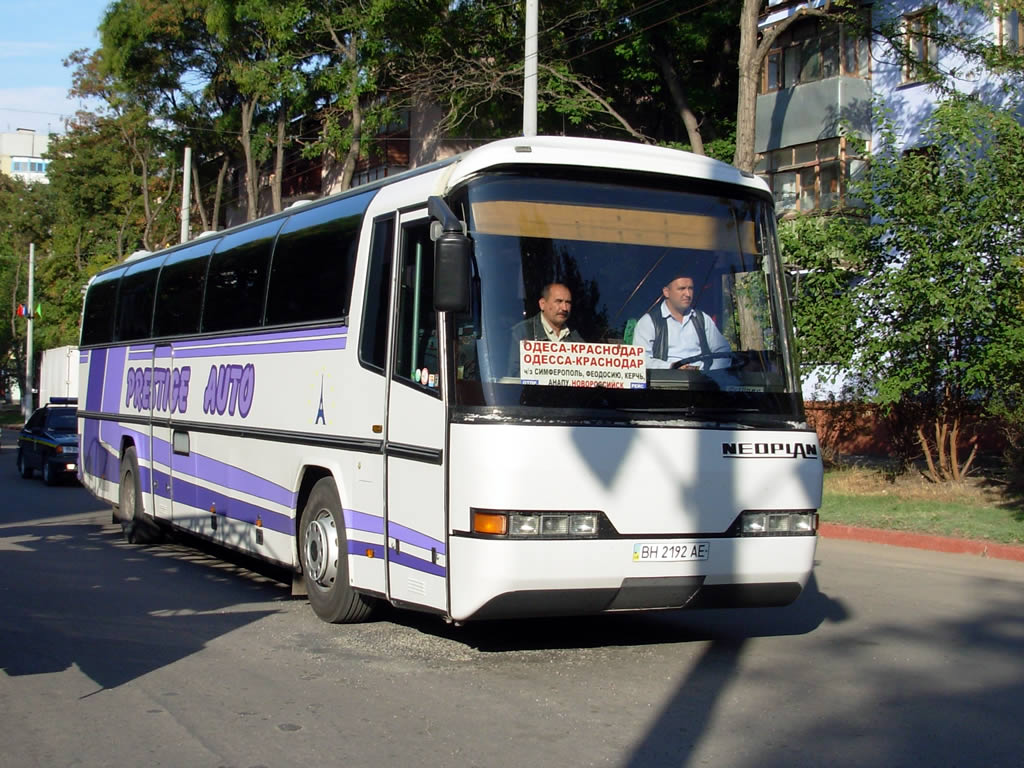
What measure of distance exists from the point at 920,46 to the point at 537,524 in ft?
84.2

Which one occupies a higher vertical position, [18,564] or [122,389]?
[122,389]

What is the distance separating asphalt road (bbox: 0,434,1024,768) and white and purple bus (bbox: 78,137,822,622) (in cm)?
51

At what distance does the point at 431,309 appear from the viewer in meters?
7.66

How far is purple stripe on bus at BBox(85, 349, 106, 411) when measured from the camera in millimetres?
16031

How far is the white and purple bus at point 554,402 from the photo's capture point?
7.00 metres

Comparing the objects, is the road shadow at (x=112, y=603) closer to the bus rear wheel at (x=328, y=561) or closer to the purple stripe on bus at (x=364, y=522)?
the bus rear wheel at (x=328, y=561)

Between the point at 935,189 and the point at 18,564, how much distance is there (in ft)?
41.0

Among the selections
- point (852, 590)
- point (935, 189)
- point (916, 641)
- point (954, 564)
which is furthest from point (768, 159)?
point (916, 641)

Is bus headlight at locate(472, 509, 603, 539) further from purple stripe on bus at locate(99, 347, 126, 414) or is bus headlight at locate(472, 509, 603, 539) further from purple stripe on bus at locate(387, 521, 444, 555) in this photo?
purple stripe on bus at locate(99, 347, 126, 414)

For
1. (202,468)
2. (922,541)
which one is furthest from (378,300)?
(922,541)

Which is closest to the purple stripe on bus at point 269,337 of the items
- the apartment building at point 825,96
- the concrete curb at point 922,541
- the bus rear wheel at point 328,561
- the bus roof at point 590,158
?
the bus rear wheel at point 328,561

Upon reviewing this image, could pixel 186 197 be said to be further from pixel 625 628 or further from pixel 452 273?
pixel 452 273

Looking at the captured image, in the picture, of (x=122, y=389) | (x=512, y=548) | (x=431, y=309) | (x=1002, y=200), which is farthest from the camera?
(x=1002, y=200)

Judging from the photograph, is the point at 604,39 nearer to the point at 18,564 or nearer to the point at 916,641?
the point at 18,564
